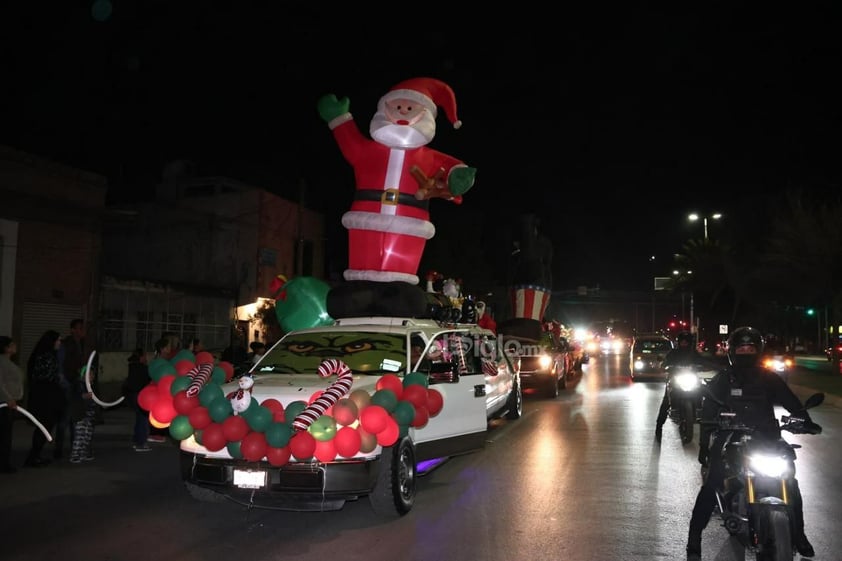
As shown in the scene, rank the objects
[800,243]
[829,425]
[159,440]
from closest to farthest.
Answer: [159,440] < [829,425] < [800,243]

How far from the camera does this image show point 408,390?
6660 millimetres

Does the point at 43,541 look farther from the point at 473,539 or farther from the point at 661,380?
the point at 661,380

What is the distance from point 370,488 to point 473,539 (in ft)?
3.10

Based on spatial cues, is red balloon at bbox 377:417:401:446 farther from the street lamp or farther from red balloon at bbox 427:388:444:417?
the street lamp

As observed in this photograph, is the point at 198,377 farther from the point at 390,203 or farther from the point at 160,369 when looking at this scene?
the point at 390,203

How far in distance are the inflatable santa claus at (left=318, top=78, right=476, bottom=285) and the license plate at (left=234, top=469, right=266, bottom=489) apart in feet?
18.5

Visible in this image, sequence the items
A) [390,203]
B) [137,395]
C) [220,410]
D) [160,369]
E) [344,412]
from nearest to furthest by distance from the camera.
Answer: [344,412] → [220,410] → [160,369] → [137,395] → [390,203]

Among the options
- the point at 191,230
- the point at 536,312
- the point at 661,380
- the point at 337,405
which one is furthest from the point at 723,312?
the point at 337,405

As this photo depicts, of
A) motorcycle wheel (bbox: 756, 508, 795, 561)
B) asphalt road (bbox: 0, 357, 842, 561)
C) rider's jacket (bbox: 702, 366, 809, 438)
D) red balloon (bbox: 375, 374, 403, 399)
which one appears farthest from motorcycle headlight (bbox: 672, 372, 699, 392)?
motorcycle wheel (bbox: 756, 508, 795, 561)

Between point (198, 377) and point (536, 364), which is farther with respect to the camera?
point (536, 364)

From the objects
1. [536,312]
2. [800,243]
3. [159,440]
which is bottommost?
[159,440]

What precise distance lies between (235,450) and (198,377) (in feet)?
3.09

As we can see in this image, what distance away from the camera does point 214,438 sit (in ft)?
19.9

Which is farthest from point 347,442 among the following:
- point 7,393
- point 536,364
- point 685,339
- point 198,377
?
point 536,364
